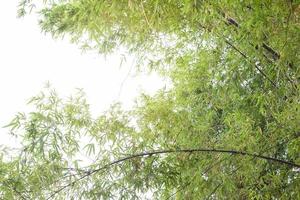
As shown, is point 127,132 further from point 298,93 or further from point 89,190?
point 298,93

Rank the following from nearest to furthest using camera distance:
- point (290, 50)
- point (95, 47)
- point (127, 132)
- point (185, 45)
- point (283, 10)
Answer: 1. point (283, 10)
2. point (290, 50)
3. point (127, 132)
4. point (185, 45)
5. point (95, 47)

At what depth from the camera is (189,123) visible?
12.6ft

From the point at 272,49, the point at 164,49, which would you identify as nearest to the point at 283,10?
the point at 272,49

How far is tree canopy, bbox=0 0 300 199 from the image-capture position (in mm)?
2613

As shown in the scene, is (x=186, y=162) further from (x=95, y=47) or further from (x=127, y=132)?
(x=95, y=47)

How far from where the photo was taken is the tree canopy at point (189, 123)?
2.61 m

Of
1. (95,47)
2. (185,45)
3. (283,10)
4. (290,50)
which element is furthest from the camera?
(95,47)

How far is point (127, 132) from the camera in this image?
317cm

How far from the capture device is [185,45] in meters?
4.07

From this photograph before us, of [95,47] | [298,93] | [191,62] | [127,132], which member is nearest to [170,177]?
[127,132]

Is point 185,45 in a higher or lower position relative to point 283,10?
higher

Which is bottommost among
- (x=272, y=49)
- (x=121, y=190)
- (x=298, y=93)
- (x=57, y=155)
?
(x=121, y=190)

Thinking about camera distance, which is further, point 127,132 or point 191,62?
point 191,62

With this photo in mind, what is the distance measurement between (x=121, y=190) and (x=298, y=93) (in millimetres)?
1453
